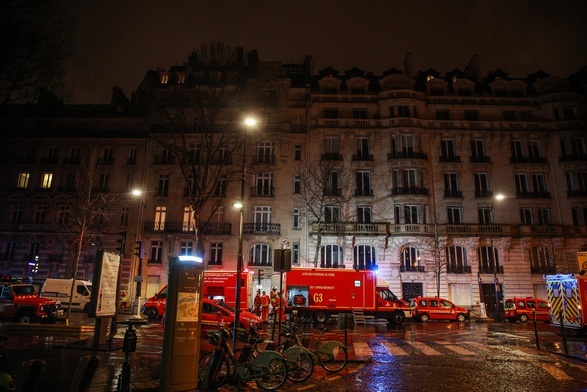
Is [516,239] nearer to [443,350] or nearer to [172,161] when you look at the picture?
[443,350]

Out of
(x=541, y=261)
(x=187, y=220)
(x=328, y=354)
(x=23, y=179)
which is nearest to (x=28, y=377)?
(x=328, y=354)

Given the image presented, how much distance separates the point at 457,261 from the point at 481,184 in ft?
27.5

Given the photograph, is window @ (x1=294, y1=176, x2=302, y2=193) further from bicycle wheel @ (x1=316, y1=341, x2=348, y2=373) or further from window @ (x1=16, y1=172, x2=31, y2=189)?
window @ (x1=16, y1=172, x2=31, y2=189)

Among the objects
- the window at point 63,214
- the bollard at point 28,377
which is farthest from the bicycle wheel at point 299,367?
the window at point 63,214

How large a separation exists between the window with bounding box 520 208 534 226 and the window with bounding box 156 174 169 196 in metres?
34.9

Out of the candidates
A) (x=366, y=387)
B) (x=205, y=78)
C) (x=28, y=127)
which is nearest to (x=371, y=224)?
(x=205, y=78)

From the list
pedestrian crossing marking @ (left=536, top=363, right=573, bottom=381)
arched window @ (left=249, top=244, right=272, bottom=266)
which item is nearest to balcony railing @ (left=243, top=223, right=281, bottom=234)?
arched window @ (left=249, top=244, right=272, bottom=266)

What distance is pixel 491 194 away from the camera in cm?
3650

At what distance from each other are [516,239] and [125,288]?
120ft

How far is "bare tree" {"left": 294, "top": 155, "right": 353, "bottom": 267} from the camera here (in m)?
34.6

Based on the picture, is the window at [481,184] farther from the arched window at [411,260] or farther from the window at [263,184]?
the window at [263,184]

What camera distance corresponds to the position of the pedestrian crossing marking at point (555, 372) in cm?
942

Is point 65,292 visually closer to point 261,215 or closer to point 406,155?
point 261,215

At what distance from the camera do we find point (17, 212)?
38.1 metres
